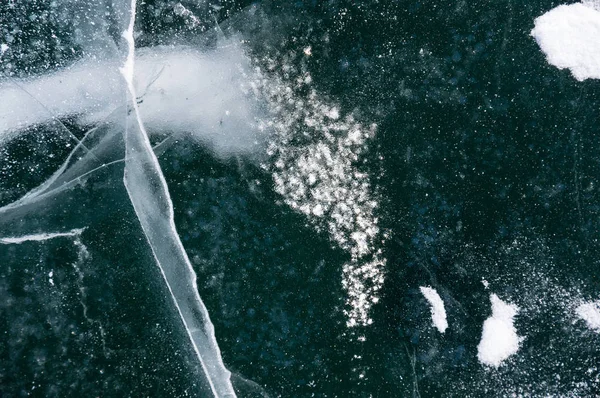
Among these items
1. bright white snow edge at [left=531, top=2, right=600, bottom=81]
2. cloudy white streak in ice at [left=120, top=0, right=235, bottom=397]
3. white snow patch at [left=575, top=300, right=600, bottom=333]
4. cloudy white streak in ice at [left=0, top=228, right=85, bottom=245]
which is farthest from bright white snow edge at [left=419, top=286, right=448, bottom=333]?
cloudy white streak in ice at [left=0, top=228, right=85, bottom=245]

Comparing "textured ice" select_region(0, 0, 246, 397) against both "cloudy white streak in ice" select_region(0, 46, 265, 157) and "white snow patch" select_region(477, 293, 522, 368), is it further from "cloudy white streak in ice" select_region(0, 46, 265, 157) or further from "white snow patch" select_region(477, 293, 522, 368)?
"white snow patch" select_region(477, 293, 522, 368)

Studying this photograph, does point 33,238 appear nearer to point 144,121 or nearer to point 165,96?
point 144,121

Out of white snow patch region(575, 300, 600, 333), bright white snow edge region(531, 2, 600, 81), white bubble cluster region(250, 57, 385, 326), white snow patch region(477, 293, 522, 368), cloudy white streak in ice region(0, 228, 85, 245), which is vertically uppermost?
bright white snow edge region(531, 2, 600, 81)

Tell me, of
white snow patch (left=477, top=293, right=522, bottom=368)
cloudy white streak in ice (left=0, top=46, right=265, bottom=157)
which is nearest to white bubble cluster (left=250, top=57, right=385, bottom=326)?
cloudy white streak in ice (left=0, top=46, right=265, bottom=157)

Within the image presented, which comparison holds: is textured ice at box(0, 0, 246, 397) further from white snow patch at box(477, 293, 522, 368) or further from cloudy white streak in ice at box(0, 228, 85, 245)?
white snow patch at box(477, 293, 522, 368)

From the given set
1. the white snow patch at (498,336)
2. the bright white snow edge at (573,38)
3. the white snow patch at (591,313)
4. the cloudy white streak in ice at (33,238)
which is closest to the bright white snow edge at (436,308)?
the white snow patch at (498,336)

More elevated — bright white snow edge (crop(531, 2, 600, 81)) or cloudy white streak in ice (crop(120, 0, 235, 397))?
bright white snow edge (crop(531, 2, 600, 81))

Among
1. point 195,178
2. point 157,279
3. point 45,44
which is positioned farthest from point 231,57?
point 157,279

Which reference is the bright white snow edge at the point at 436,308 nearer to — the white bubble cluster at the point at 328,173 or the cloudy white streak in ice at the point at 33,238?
the white bubble cluster at the point at 328,173
